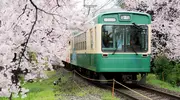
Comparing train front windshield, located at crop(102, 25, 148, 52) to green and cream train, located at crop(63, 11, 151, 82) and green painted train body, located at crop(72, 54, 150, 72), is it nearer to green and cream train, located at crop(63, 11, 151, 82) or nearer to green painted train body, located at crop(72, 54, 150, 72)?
green and cream train, located at crop(63, 11, 151, 82)

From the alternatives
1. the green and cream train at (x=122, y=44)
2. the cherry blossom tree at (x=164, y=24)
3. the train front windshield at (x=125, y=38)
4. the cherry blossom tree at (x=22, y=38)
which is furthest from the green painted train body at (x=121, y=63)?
the cherry blossom tree at (x=164, y=24)

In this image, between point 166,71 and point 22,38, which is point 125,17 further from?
point 166,71

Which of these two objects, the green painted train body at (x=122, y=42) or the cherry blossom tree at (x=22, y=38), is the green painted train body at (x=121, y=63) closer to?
the green painted train body at (x=122, y=42)

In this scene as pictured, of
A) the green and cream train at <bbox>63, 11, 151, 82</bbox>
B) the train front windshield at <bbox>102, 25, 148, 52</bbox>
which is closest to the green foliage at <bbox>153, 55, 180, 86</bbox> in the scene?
the green and cream train at <bbox>63, 11, 151, 82</bbox>

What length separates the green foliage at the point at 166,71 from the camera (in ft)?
52.6

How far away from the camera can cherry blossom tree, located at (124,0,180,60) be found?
1716 centimetres

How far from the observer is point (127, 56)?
40.3ft

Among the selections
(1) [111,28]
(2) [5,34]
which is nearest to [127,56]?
(1) [111,28]

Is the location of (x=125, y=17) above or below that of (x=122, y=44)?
above

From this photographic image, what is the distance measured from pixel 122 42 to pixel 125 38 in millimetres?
177

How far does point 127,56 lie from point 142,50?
1.95 feet

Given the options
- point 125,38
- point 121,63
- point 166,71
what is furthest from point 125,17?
point 166,71

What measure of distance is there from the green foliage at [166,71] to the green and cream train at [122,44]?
12.5 feet

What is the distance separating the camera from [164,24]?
18.8 m
